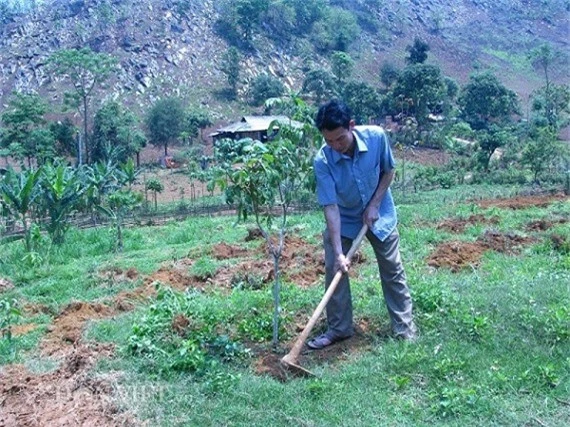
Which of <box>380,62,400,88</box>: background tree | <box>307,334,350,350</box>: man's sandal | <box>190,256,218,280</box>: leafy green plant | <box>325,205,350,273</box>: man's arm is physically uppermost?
<box>380,62,400,88</box>: background tree

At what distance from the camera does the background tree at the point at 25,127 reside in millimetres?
27938

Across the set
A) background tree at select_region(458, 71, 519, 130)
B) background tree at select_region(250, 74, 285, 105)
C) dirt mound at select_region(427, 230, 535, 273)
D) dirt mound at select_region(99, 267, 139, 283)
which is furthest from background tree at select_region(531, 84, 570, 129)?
dirt mound at select_region(99, 267, 139, 283)

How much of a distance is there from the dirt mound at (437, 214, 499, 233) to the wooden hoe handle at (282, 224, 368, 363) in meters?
5.84

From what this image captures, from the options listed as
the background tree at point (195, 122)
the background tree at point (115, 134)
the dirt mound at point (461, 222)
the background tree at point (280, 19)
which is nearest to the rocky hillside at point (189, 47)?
the background tree at point (280, 19)

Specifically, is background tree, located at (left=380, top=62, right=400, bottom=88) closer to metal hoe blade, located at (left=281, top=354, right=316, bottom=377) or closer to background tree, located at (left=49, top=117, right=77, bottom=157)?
background tree, located at (left=49, top=117, right=77, bottom=157)

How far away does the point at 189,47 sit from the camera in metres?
52.0

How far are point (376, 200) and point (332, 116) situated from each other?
27.0 inches

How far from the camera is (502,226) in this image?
32.5 ft

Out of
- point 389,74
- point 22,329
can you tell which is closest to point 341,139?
point 22,329

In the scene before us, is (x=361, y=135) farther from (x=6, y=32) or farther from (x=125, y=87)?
(x=6, y=32)

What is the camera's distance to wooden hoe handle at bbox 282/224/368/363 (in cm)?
377

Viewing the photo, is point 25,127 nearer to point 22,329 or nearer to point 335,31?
point 22,329

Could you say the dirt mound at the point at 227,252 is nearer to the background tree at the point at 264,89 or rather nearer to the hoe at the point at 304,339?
the hoe at the point at 304,339

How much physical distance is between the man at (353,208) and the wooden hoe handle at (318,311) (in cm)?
7
